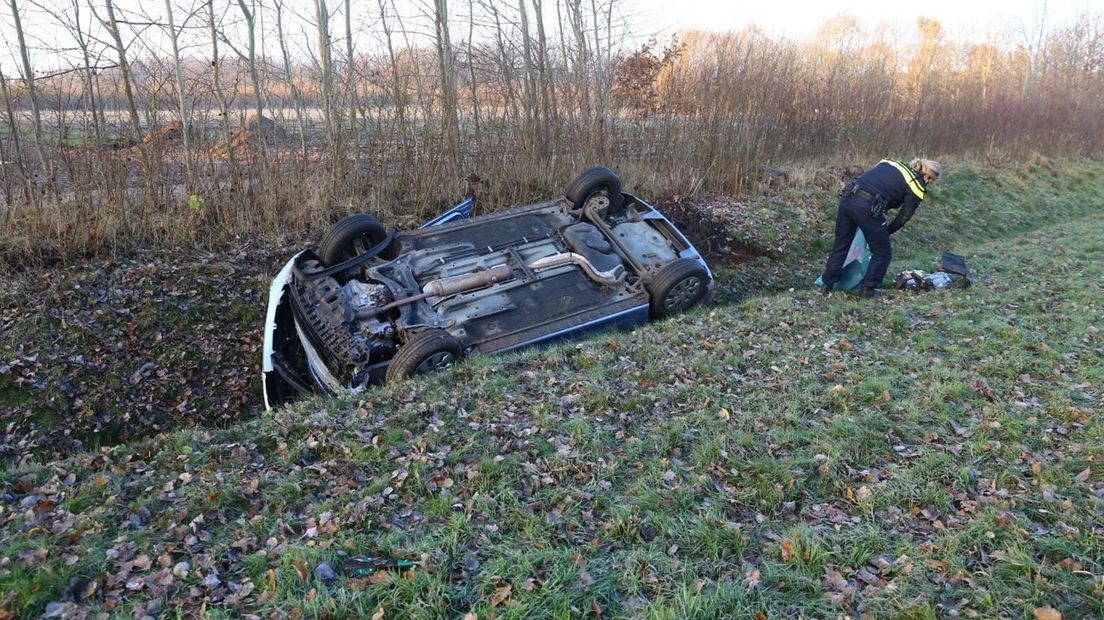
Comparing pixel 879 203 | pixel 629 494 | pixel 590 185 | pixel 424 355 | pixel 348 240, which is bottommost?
pixel 629 494

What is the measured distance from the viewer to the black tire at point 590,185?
313 inches

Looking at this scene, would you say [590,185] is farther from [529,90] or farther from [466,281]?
[529,90]

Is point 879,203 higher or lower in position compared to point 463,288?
higher

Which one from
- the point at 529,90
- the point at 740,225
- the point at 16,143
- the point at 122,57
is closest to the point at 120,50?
the point at 122,57

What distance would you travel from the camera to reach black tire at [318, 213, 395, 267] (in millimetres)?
6910

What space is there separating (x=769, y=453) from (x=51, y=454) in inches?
230

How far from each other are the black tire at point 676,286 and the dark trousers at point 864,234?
1949mm

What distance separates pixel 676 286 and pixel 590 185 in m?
1.69

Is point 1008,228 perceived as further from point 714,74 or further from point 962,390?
point 962,390

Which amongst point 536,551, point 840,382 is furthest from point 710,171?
point 536,551

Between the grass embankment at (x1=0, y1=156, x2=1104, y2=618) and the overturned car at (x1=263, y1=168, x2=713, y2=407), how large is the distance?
1.59ft

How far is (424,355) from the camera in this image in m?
5.69

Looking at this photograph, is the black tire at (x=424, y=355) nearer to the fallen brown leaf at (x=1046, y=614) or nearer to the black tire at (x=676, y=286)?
the black tire at (x=676, y=286)

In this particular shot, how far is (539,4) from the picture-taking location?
11961 mm
